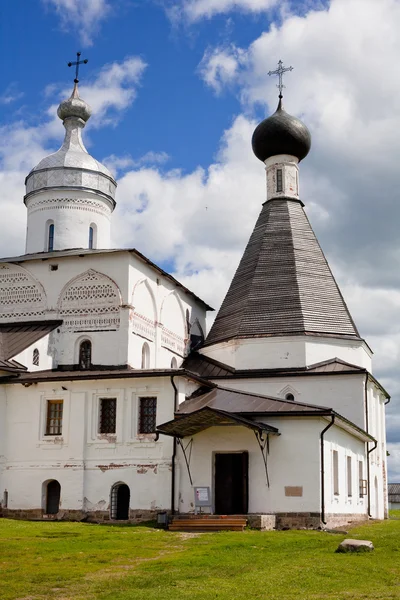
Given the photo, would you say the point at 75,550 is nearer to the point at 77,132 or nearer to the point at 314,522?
the point at 314,522

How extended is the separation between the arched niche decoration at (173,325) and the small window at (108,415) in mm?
5182

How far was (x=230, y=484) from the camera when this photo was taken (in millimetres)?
19125

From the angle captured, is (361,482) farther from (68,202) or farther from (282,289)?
(68,202)

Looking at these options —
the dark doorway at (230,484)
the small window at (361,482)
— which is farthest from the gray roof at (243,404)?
the small window at (361,482)

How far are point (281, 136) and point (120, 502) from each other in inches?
630

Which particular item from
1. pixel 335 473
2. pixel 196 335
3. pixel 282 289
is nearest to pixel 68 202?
pixel 196 335

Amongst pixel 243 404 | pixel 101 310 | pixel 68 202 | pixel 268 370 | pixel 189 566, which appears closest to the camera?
pixel 189 566

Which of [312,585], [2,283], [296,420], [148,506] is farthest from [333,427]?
[2,283]

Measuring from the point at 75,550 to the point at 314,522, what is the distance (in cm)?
664

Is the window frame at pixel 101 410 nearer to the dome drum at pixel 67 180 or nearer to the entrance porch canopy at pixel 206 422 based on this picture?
the entrance porch canopy at pixel 206 422

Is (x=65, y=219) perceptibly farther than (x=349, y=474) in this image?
Yes

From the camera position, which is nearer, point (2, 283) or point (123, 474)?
point (123, 474)

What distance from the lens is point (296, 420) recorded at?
18703 millimetres

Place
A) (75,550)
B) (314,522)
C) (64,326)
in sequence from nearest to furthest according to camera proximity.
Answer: (75,550), (314,522), (64,326)
